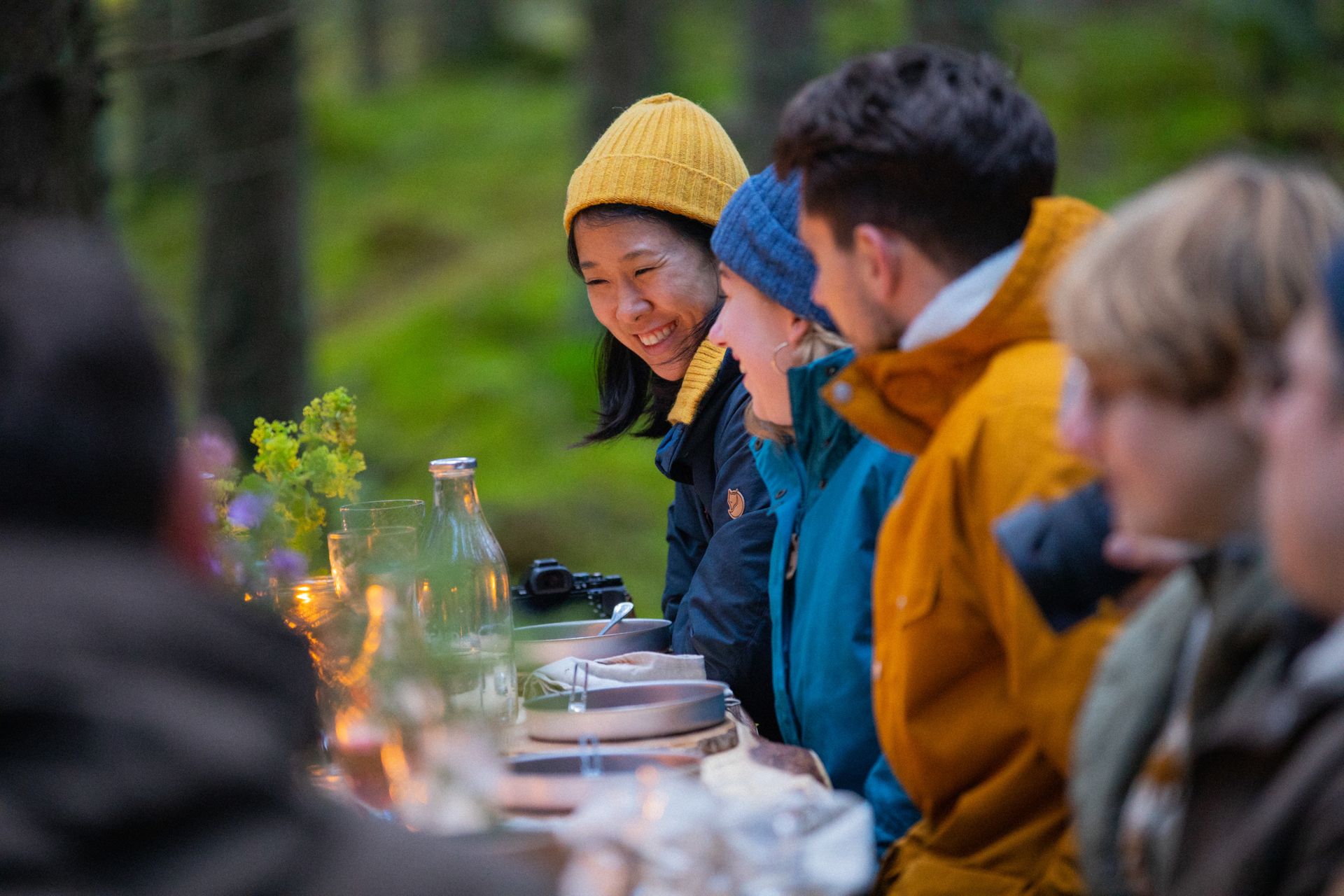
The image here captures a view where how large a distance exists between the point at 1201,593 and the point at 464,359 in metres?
10.2

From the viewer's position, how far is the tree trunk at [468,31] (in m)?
20.0

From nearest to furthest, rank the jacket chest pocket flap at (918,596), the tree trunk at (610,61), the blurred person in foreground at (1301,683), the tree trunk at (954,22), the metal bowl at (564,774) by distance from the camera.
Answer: the blurred person in foreground at (1301,683) → the metal bowl at (564,774) → the jacket chest pocket flap at (918,596) → the tree trunk at (954,22) → the tree trunk at (610,61)

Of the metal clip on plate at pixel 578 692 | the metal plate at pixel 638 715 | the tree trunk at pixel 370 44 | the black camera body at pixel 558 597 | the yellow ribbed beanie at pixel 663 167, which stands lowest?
the black camera body at pixel 558 597

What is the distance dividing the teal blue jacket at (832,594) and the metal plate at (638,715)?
0.61 feet

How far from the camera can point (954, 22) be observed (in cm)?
787

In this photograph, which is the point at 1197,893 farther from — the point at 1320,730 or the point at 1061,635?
the point at 1061,635

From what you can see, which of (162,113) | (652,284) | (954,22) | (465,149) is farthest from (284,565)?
(162,113)

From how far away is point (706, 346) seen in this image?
135 inches

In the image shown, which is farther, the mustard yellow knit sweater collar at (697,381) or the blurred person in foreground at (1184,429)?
the mustard yellow knit sweater collar at (697,381)

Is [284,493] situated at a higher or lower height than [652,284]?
lower

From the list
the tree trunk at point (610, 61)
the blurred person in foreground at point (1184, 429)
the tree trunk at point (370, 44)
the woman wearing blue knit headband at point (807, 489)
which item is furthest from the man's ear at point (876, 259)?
the tree trunk at point (370, 44)

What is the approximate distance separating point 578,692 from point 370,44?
2000 cm

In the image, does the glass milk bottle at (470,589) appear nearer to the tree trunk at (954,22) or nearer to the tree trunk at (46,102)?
the tree trunk at (46,102)

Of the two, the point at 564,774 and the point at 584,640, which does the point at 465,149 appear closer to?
the point at 584,640
